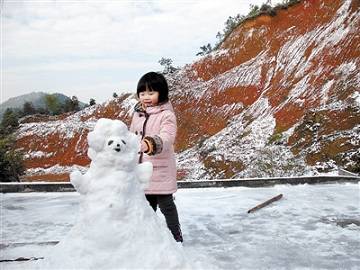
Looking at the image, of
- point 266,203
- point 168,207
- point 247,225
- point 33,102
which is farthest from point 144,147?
point 33,102

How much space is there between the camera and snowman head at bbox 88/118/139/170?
81.2 inches

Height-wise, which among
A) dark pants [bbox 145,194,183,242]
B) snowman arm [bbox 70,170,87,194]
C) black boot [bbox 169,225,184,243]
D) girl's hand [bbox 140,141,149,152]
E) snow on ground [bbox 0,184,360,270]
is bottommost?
snow on ground [bbox 0,184,360,270]

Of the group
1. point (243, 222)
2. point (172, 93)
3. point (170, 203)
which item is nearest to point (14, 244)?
point (170, 203)

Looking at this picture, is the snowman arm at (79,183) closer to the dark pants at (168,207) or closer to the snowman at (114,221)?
the snowman at (114,221)

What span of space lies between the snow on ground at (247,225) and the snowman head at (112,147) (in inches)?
39.8

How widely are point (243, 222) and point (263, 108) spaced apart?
42.0 feet

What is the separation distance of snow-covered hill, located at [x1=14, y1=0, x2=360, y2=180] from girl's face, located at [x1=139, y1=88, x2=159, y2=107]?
26.5 feet

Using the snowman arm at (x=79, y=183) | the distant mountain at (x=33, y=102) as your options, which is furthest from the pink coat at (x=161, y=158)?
the distant mountain at (x=33, y=102)

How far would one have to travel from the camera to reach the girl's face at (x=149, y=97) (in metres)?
2.74

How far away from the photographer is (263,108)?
1631cm

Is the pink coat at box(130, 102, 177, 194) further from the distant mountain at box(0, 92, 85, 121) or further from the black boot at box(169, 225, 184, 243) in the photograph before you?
the distant mountain at box(0, 92, 85, 121)

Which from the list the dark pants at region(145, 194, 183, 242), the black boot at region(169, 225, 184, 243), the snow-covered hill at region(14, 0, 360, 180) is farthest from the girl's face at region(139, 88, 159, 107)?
the snow-covered hill at region(14, 0, 360, 180)

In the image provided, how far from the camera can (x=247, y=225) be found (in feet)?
12.4

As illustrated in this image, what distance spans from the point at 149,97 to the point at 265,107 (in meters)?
13.9
